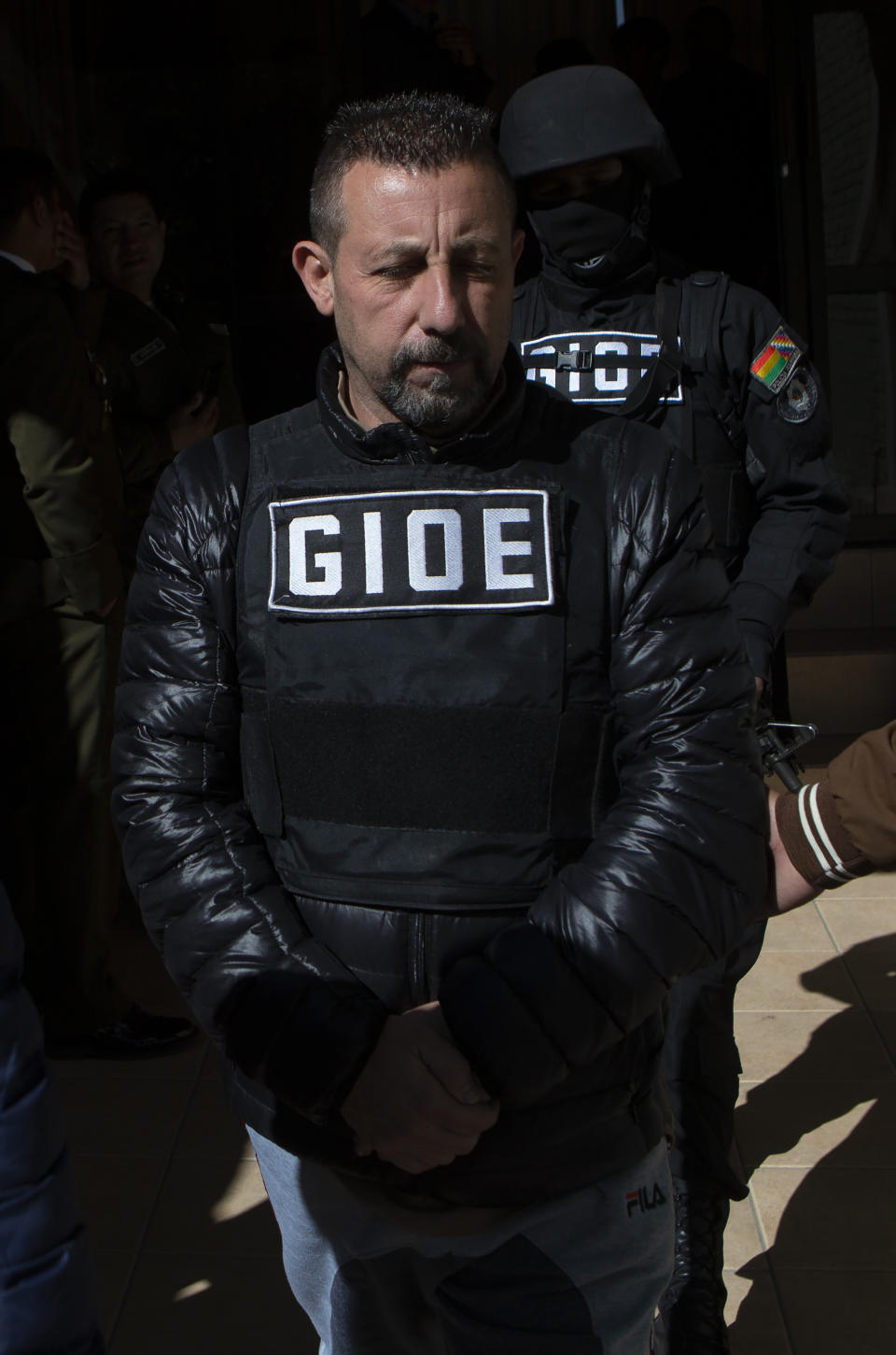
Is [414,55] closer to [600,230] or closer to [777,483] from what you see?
[600,230]

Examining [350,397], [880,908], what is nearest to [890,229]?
[880,908]

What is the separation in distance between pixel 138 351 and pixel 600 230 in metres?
1.92

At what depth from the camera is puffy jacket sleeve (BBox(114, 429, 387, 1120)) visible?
1.50 m

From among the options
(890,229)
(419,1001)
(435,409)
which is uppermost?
(890,229)

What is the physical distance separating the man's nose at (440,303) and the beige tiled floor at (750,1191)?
1.85 meters

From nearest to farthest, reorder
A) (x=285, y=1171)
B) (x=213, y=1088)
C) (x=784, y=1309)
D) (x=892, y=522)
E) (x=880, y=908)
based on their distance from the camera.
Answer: (x=285, y=1171) < (x=784, y=1309) < (x=213, y=1088) < (x=880, y=908) < (x=892, y=522)

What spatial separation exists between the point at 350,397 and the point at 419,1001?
2.27 feet

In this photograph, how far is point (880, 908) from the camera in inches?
173

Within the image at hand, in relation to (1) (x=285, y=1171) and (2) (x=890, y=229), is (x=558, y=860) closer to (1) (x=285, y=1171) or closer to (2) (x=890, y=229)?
(1) (x=285, y=1171)

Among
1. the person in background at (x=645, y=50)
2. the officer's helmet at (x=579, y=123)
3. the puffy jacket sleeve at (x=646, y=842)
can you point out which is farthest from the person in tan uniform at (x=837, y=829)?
the person in background at (x=645, y=50)

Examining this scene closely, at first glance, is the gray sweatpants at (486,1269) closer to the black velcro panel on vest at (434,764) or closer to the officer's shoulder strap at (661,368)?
the black velcro panel on vest at (434,764)

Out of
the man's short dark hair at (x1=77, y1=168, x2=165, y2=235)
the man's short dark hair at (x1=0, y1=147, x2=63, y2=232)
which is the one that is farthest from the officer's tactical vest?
the man's short dark hair at (x1=77, y1=168, x2=165, y2=235)

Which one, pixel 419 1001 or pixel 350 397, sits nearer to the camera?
pixel 419 1001

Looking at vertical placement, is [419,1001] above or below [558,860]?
below
